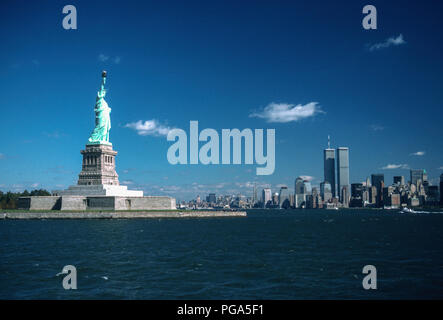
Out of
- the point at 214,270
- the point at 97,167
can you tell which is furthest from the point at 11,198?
the point at 214,270

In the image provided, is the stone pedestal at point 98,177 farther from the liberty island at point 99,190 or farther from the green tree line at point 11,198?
the green tree line at point 11,198

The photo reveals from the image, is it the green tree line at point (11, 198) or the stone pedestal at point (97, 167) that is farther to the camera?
the green tree line at point (11, 198)

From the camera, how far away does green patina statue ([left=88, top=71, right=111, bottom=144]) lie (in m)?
108

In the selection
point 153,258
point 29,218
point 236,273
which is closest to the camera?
point 236,273

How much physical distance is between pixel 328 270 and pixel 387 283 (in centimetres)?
512

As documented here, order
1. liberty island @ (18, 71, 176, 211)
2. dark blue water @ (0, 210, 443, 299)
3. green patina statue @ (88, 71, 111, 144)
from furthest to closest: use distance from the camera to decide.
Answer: green patina statue @ (88, 71, 111, 144) → liberty island @ (18, 71, 176, 211) → dark blue water @ (0, 210, 443, 299)

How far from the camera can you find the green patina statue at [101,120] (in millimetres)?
107750

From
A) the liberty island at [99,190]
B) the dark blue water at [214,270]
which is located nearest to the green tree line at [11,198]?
the liberty island at [99,190]

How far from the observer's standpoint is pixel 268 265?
33.4m

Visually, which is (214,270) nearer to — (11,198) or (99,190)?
(99,190)

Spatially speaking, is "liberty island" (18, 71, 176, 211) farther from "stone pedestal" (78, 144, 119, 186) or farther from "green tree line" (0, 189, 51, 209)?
"green tree line" (0, 189, 51, 209)

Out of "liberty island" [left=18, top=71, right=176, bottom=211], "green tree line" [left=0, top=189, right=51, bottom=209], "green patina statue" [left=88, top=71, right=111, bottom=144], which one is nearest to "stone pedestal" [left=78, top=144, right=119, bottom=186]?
"liberty island" [left=18, top=71, right=176, bottom=211]
